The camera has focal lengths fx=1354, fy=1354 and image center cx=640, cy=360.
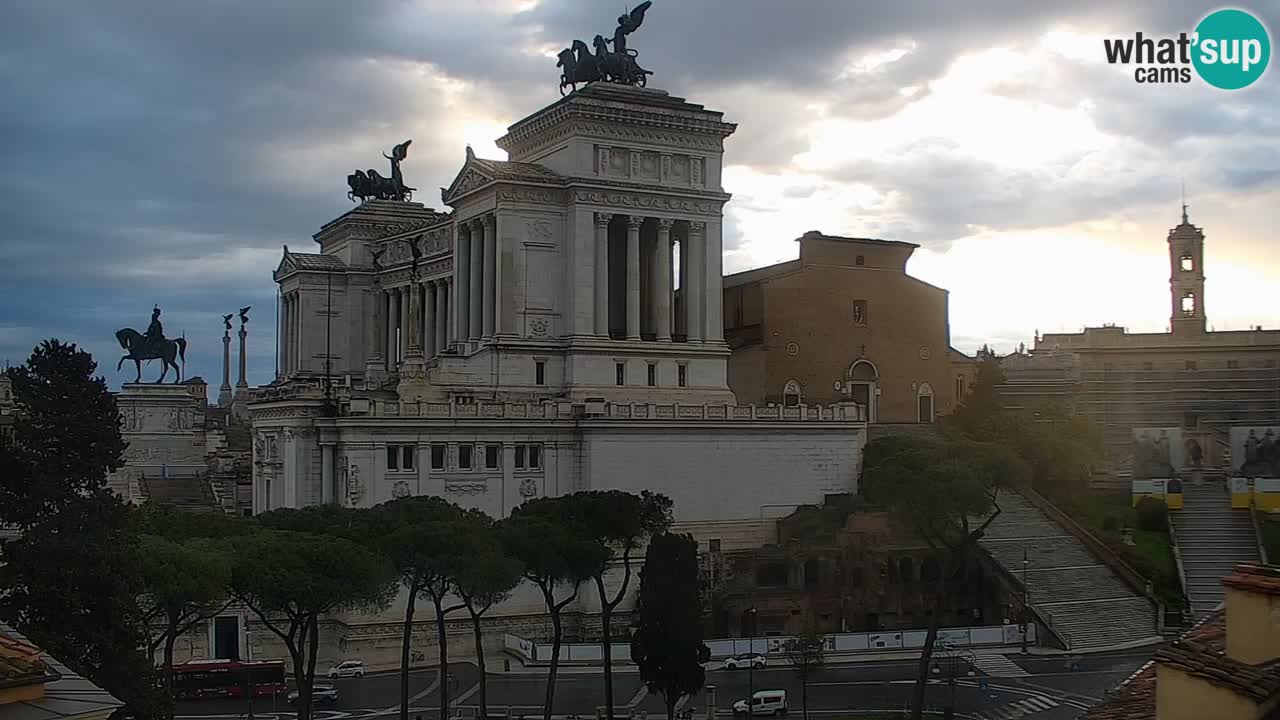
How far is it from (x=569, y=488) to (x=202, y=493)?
2858cm

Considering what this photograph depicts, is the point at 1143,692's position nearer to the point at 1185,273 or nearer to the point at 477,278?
the point at 477,278

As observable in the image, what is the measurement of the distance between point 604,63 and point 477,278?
14.0 metres

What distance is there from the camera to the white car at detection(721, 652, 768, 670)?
57094 millimetres

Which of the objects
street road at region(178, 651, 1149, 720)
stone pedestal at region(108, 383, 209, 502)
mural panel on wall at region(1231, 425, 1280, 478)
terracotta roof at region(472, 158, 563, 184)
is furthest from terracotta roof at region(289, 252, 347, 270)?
mural panel on wall at region(1231, 425, 1280, 478)

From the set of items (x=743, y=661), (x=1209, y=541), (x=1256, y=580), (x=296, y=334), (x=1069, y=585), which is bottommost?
(x=743, y=661)

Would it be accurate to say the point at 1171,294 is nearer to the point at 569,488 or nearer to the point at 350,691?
the point at 569,488

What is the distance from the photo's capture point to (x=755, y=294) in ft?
281

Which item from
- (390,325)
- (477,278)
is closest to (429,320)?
(390,325)

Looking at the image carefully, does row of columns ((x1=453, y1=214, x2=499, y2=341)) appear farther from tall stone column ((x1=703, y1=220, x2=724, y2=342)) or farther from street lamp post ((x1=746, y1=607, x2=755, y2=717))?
street lamp post ((x1=746, y1=607, x2=755, y2=717))

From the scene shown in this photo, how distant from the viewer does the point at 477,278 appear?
7544cm

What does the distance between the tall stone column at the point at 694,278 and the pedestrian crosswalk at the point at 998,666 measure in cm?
2430

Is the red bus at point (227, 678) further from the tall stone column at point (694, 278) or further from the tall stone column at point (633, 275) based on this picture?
the tall stone column at point (694, 278)

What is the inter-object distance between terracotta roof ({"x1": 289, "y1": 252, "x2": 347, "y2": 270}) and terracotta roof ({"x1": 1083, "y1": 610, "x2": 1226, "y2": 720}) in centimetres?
9152

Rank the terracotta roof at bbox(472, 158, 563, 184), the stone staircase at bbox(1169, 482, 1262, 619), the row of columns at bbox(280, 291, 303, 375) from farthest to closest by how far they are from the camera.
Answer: the row of columns at bbox(280, 291, 303, 375), the terracotta roof at bbox(472, 158, 563, 184), the stone staircase at bbox(1169, 482, 1262, 619)
